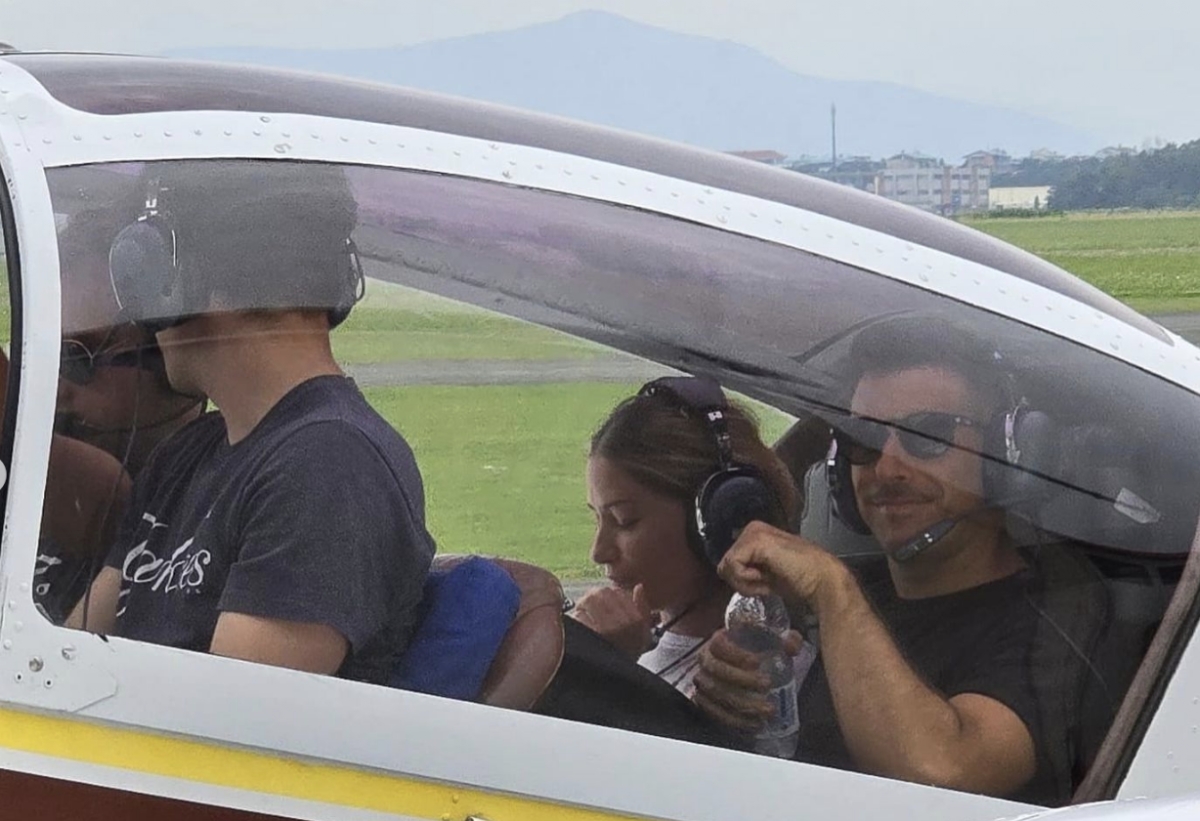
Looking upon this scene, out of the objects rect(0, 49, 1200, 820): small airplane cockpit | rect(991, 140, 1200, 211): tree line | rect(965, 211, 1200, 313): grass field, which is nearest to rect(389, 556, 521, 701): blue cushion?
rect(0, 49, 1200, 820): small airplane cockpit

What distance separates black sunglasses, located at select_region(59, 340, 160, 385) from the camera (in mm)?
1401

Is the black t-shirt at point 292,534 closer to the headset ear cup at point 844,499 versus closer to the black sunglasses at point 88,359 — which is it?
the black sunglasses at point 88,359

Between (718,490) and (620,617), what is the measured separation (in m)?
0.18

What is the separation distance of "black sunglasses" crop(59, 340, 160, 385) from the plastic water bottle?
0.68 metres

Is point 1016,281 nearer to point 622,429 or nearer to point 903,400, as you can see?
point 903,400

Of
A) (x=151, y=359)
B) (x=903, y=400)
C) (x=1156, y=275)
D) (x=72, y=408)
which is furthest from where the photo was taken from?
(x=1156, y=275)

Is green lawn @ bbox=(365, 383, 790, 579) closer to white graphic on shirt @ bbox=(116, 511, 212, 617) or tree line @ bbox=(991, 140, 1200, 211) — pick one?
white graphic on shirt @ bbox=(116, 511, 212, 617)

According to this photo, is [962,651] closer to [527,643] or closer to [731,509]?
[731,509]

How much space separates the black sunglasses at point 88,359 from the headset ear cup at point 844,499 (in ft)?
2.47

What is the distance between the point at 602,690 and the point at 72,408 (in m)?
0.61

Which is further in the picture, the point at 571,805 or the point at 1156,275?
the point at 1156,275

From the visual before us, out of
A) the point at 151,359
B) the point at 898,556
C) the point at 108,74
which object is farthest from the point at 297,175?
the point at 898,556

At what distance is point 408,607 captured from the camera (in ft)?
4.96

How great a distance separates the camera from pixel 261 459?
1.48 metres
